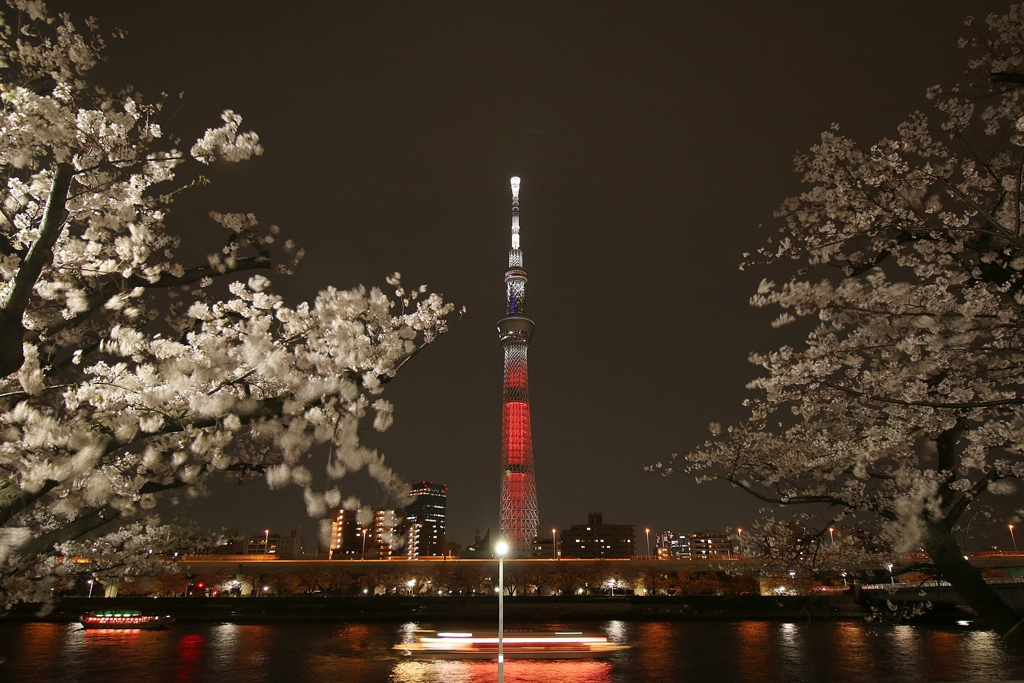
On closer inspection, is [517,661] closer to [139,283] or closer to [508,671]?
[508,671]

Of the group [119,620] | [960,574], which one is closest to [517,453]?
[119,620]

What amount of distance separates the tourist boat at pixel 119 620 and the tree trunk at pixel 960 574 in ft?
171

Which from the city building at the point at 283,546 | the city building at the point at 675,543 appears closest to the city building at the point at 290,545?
the city building at the point at 283,546

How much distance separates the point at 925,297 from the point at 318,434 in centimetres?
547

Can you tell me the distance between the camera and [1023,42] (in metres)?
4.06

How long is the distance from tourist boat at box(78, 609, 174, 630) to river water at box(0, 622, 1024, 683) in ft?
3.29

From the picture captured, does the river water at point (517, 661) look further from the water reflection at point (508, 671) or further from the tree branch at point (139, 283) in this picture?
the tree branch at point (139, 283)

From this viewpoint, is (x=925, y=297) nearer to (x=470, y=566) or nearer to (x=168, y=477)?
(x=168, y=477)

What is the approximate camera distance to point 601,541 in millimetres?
140875

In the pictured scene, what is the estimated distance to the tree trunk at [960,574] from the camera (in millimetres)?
5594

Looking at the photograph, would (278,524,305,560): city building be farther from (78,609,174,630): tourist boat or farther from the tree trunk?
the tree trunk

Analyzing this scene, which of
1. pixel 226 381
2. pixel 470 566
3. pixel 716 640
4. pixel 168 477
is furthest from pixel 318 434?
pixel 470 566

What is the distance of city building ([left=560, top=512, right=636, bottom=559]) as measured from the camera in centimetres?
14012

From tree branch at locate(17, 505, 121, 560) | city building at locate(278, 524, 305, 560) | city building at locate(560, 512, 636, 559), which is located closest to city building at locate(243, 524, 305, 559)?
city building at locate(278, 524, 305, 560)
